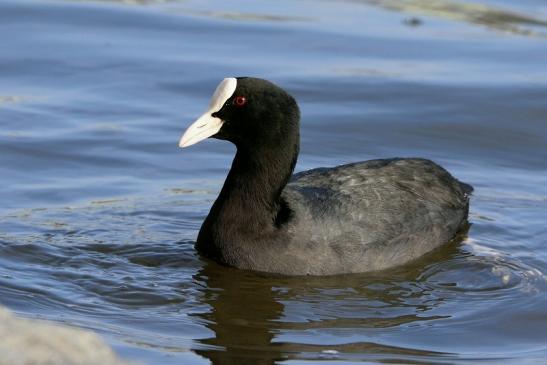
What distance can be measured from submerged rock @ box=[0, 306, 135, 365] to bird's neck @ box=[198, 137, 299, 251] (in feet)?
9.69

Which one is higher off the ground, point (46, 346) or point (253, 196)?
point (253, 196)

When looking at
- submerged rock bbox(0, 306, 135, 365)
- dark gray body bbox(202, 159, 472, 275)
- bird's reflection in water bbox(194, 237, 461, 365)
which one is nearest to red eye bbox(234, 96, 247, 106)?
dark gray body bbox(202, 159, 472, 275)

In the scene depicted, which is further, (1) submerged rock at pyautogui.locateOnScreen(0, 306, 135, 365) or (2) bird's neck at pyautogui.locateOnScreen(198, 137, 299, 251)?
(2) bird's neck at pyautogui.locateOnScreen(198, 137, 299, 251)

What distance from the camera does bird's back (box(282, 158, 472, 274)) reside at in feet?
26.0

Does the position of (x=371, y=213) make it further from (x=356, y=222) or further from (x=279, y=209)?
(x=279, y=209)

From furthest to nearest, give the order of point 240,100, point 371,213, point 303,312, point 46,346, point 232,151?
point 232,151, point 371,213, point 240,100, point 303,312, point 46,346

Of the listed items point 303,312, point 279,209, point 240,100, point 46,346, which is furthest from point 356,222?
point 46,346

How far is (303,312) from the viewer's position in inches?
289

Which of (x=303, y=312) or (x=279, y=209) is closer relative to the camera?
(x=303, y=312)

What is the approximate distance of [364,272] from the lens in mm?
8047

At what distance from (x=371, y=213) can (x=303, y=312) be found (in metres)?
1.08

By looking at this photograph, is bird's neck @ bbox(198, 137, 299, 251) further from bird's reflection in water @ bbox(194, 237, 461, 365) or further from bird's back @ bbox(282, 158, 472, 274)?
bird's reflection in water @ bbox(194, 237, 461, 365)

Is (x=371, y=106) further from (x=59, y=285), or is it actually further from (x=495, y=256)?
(x=59, y=285)

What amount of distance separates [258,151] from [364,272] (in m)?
0.98
